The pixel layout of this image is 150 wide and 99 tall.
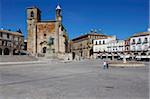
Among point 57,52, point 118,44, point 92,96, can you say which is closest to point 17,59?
point 57,52

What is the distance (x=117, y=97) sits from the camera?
24.3 feet

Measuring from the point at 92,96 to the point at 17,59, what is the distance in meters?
35.5

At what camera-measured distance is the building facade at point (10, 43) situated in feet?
205

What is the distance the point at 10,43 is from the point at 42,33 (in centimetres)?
986

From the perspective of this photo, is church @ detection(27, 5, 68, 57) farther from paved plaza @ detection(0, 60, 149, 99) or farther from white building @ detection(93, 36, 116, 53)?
paved plaza @ detection(0, 60, 149, 99)

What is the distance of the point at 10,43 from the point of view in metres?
66.0

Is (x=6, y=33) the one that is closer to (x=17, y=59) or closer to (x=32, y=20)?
(x=32, y=20)

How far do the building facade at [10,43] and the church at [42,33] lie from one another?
16.9ft

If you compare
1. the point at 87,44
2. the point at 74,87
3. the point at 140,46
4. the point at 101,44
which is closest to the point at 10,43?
the point at 101,44

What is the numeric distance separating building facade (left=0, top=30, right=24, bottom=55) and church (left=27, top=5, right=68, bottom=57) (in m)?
5.15

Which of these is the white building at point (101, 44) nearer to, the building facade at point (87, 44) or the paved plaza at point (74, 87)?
the building facade at point (87, 44)

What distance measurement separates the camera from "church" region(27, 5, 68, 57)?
63719 millimetres

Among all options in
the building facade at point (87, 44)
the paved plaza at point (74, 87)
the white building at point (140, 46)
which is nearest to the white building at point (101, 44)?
the building facade at point (87, 44)

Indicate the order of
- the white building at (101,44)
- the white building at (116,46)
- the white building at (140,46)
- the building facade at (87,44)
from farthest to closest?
1. the building facade at (87,44)
2. the white building at (101,44)
3. the white building at (116,46)
4. the white building at (140,46)
